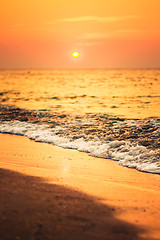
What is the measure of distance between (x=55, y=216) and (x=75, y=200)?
0.82m

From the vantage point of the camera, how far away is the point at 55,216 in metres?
4.20

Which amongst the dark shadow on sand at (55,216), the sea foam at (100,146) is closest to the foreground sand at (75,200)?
the dark shadow on sand at (55,216)

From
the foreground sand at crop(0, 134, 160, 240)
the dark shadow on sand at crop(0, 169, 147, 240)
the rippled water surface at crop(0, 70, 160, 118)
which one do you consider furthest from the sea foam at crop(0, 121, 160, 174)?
the rippled water surface at crop(0, 70, 160, 118)

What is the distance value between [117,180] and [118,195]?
1.06 metres

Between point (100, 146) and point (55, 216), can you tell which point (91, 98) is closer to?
point (100, 146)

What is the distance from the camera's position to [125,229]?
4.06 metres

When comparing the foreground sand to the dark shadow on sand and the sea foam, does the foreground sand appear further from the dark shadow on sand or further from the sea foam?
the sea foam

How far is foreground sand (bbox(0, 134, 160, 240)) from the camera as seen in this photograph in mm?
3881

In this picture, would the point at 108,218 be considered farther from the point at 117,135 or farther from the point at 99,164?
the point at 117,135

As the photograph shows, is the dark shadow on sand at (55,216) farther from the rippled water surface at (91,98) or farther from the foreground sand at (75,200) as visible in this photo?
the rippled water surface at (91,98)

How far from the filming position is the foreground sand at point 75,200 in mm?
3881

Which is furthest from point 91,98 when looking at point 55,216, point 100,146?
point 55,216

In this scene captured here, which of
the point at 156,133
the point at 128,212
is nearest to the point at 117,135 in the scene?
the point at 156,133

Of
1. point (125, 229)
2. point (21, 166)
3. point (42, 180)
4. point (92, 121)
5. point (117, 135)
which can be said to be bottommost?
point (125, 229)
